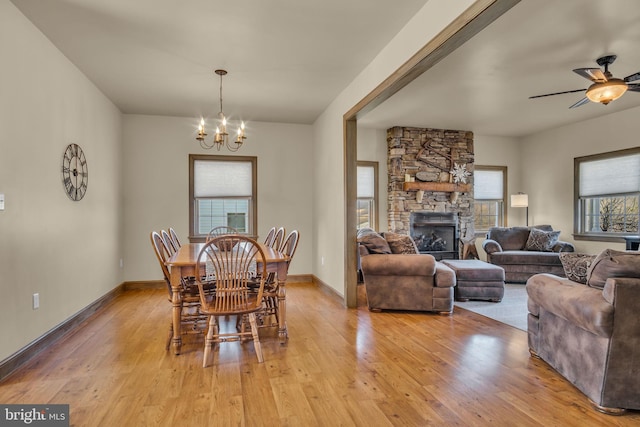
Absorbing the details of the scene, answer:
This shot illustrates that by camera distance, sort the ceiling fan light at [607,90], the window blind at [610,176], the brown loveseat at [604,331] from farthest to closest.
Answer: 1. the window blind at [610,176]
2. the ceiling fan light at [607,90]
3. the brown loveseat at [604,331]

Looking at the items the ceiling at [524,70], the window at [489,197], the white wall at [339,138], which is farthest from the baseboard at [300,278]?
the window at [489,197]

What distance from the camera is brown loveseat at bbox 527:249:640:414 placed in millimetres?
2068

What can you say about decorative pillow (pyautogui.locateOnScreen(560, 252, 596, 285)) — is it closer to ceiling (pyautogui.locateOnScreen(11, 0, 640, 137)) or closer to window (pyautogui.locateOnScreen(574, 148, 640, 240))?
ceiling (pyautogui.locateOnScreen(11, 0, 640, 137))

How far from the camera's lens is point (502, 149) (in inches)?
317

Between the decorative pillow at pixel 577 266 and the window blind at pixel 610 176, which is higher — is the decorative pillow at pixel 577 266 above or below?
below

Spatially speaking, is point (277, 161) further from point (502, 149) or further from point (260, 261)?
point (502, 149)

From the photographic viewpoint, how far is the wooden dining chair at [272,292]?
3526mm

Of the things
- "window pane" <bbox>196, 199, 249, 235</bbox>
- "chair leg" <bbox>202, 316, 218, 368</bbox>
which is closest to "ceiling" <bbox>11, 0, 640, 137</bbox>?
"window pane" <bbox>196, 199, 249, 235</bbox>

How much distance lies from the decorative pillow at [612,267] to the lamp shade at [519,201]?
18.4 ft

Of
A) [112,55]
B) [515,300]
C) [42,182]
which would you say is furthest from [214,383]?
[515,300]

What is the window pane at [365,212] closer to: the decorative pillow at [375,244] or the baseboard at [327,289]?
the baseboard at [327,289]

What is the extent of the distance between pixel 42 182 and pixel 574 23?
488cm

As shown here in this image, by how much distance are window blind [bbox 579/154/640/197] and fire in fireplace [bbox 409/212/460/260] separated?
2.33 m

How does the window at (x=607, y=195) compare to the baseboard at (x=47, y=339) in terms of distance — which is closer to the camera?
the baseboard at (x=47, y=339)
